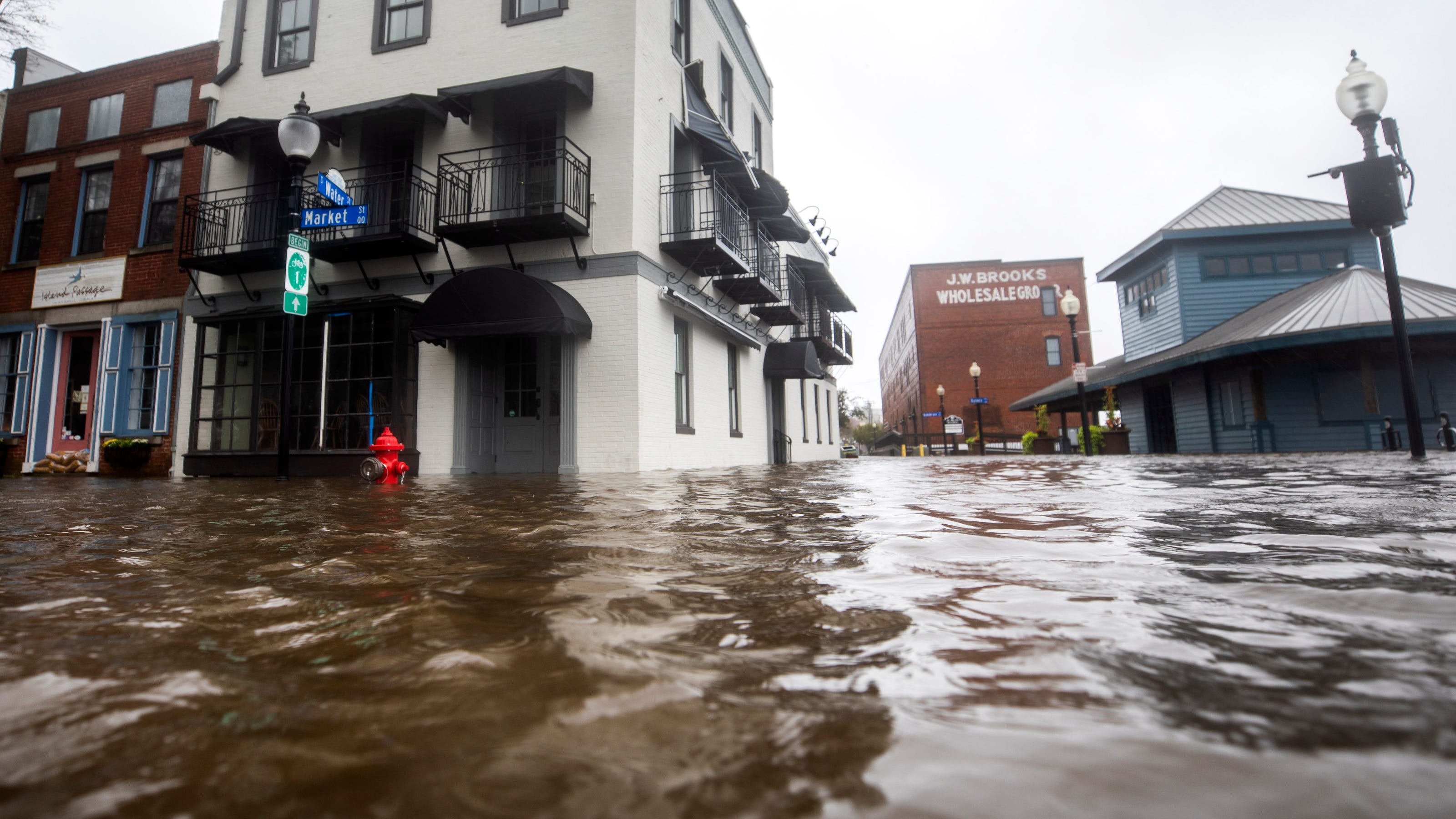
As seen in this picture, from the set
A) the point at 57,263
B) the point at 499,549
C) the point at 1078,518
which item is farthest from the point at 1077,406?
the point at 57,263

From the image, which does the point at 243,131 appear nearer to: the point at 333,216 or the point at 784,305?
the point at 333,216

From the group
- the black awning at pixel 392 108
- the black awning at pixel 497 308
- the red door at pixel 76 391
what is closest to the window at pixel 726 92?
the black awning at pixel 392 108

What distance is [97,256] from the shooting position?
13398 millimetres

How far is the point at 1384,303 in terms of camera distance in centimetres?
1395

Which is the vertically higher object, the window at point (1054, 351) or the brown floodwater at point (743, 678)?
the window at point (1054, 351)

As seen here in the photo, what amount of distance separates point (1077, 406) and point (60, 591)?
29.1 metres

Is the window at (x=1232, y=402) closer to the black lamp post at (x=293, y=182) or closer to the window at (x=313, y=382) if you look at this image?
the window at (x=313, y=382)

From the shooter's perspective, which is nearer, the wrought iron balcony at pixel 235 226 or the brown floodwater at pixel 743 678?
the brown floodwater at pixel 743 678

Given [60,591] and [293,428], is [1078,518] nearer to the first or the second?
[60,591]

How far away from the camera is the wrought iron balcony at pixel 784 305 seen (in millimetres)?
15391

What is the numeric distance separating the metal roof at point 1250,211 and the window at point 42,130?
88.4 ft

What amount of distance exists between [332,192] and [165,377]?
778 centimetres

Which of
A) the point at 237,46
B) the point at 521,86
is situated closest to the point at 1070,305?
the point at 521,86

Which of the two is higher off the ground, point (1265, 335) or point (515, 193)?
point (515, 193)
